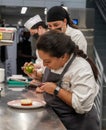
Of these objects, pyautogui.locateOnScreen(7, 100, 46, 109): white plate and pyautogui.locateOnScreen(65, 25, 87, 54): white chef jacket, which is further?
pyautogui.locateOnScreen(65, 25, 87, 54): white chef jacket

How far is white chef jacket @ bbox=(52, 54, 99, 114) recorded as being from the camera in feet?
6.95

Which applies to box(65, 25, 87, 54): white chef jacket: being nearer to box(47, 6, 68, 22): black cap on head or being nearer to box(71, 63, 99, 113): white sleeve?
box(47, 6, 68, 22): black cap on head

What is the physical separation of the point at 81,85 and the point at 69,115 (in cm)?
25

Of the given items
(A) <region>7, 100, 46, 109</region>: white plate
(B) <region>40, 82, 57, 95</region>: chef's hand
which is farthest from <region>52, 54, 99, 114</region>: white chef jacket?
(A) <region>7, 100, 46, 109</region>: white plate

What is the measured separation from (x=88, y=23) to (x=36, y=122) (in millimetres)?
4697

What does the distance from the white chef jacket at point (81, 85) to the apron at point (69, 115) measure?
0.20 ft

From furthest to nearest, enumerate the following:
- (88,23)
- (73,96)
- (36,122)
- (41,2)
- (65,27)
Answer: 1. (41,2)
2. (88,23)
3. (65,27)
4. (73,96)
5. (36,122)

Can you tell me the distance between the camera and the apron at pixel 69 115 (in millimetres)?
2258

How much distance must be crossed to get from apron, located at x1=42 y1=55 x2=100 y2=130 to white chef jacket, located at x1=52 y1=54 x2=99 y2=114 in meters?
0.06

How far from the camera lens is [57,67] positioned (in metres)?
2.24

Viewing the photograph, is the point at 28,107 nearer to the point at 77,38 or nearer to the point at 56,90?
the point at 56,90

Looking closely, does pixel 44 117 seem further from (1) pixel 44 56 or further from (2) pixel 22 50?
(2) pixel 22 50

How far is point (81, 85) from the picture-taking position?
2123 millimetres

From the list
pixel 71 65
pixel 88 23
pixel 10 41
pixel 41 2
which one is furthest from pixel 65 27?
pixel 41 2
